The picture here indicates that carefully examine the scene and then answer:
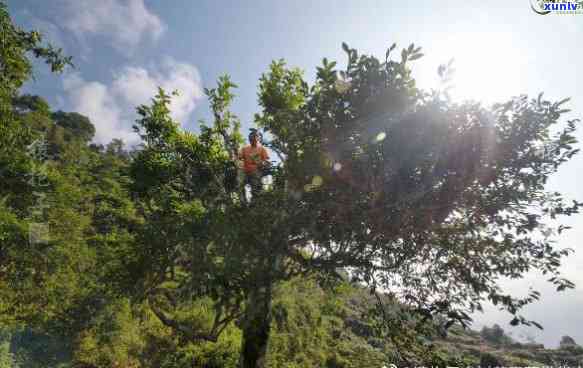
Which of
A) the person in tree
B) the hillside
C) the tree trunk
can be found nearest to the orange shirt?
the person in tree

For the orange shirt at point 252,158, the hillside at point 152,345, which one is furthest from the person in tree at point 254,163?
the hillside at point 152,345

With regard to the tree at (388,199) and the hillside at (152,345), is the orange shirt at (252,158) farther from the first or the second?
the hillside at (152,345)

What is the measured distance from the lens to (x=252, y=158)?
685cm

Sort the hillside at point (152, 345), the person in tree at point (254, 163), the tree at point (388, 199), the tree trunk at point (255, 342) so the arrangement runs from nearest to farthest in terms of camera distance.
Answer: the tree at point (388, 199) → the person in tree at point (254, 163) → the tree trunk at point (255, 342) → the hillside at point (152, 345)

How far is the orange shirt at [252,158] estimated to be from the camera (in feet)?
24.2

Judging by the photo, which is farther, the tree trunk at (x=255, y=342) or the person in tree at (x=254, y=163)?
the tree trunk at (x=255, y=342)

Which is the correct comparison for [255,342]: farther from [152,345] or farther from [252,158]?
[152,345]

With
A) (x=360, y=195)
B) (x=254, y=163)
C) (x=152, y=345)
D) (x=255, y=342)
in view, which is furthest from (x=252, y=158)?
(x=152, y=345)

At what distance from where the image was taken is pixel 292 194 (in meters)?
5.59

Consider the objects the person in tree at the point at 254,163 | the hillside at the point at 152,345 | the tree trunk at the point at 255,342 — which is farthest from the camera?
the hillside at the point at 152,345

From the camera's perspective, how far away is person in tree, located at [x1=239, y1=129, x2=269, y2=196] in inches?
288

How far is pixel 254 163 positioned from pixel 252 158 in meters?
0.72

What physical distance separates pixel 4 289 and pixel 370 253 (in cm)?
2118

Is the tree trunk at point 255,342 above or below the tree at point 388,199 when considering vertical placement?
below
